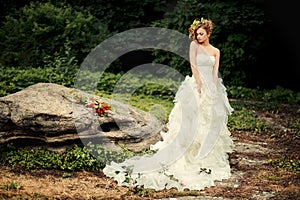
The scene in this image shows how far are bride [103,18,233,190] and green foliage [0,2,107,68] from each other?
7.33m

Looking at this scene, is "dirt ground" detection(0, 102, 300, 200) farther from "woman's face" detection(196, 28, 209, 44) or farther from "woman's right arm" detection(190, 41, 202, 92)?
"woman's face" detection(196, 28, 209, 44)

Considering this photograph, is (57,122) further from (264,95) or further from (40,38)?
(264,95)

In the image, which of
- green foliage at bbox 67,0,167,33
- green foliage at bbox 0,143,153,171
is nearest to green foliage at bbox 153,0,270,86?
green foliage at bbox 67,0,167,33

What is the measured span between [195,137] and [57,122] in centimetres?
219

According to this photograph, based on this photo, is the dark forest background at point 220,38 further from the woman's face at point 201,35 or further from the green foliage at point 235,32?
the woman's face at point 201,35

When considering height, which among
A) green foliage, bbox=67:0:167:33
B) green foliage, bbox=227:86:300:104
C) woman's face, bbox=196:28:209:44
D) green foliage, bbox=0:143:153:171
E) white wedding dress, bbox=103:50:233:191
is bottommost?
green foliage, bbox=227:86:300:104

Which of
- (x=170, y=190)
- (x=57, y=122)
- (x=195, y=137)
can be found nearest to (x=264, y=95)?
(x=195, y=137)

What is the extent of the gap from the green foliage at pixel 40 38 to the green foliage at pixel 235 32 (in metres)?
3.59

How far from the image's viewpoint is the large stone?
6.80 meters

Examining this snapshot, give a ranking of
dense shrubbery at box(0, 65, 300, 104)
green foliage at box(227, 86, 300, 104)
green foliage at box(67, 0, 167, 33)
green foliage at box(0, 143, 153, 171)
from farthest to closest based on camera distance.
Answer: green foliage at box(67, 0, 167, 33), green foliage at box(227, 86, 300, 104), dense shrubbery at box(0, 65, 300, 104), green foliage at box(0, 143, 153, 171)

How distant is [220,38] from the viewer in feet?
46.3

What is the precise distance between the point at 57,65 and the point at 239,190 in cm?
747

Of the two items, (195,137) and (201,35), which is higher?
(201,35)

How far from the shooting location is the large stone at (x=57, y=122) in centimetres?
680
